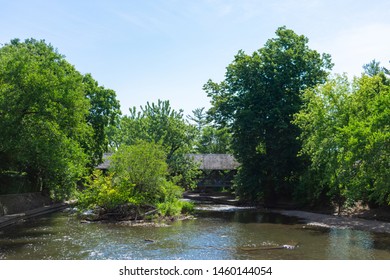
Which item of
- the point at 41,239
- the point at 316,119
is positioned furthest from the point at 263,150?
the point at 41,239

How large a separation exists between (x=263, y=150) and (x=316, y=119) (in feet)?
36.6

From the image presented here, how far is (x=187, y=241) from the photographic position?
1902cm

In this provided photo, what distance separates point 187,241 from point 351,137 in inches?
456

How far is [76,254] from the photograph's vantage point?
15906 mm

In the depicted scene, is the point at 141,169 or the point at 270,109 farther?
the point at 270,109

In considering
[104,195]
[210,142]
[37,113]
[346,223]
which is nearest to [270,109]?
[346,223]

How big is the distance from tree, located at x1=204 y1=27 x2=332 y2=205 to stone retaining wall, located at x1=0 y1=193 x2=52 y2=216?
19334 millimetres

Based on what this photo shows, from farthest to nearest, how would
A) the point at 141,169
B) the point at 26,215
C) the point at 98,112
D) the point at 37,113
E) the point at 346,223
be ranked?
the point at 98,112, the point at 141,169, the point at 26,215, the point at 346,223, the point at 37,113

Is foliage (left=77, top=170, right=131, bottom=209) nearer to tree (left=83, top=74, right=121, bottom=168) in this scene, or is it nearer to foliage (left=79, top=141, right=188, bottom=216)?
foliage (left=79, top=141, right=188, bottom=216)

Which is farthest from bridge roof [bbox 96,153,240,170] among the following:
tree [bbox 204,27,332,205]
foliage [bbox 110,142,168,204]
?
foliage [bbox 110,142,168,204]

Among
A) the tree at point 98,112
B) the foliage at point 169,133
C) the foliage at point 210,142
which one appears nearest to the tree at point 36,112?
the tree at point 98,112

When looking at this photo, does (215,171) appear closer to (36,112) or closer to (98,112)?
(98,112)

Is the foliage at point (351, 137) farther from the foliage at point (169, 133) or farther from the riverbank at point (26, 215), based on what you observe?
the foliage at point (169, 133)

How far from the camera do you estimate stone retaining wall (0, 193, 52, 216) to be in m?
28.5
